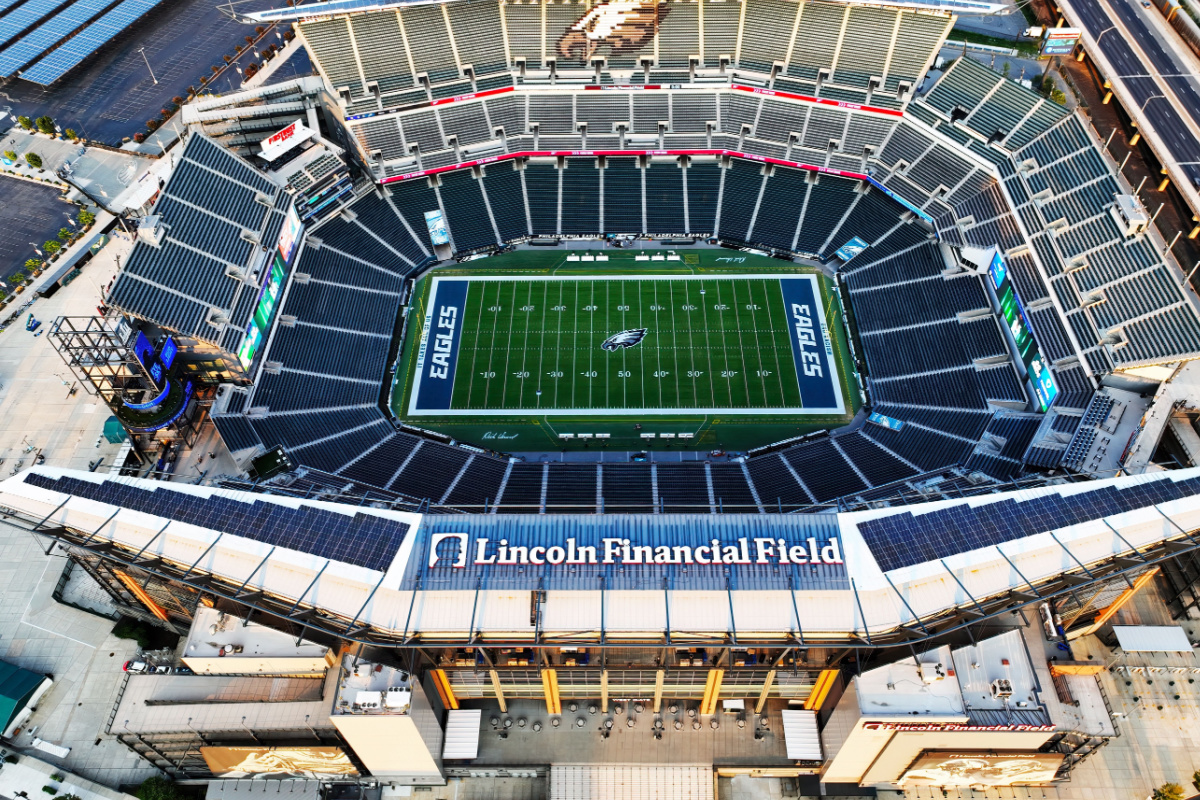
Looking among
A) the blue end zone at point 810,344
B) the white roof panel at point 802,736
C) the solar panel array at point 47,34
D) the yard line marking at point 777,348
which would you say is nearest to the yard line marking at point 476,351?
the yard line marking at point 777,348

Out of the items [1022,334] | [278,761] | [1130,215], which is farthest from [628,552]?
[1130,215]

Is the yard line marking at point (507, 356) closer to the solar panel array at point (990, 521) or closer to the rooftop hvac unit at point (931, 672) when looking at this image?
the solar panel array at point (990, 521)

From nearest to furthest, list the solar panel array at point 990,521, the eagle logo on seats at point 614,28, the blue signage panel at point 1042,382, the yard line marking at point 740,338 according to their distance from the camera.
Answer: the solar panel array at point 990,521 < the blue signage panel at point 1042,382 < the yard line marking at point 740,338 < the eagle logo on seats at point 614,28

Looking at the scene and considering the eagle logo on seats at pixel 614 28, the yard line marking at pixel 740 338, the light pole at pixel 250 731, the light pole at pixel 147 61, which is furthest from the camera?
the light pole at pixel 147 61

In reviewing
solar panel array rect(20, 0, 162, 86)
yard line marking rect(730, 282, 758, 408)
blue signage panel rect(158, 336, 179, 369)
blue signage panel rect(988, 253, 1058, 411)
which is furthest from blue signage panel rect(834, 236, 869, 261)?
solar panel array rect(20, 0, 162, 86)

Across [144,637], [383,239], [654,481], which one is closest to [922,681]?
[654,481]

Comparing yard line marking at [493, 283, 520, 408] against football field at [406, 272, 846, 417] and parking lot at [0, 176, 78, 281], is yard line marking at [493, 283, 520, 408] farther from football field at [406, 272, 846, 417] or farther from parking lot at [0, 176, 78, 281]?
parking lot at [0, 176, 78, 281]

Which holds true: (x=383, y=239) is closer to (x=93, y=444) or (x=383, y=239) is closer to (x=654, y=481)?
(x=93, y=444)
